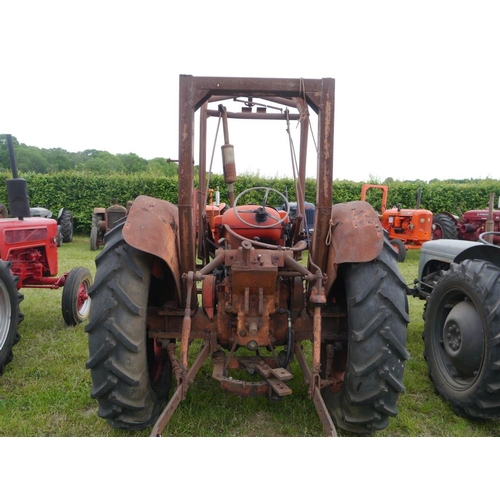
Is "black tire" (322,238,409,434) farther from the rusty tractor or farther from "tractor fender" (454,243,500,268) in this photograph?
"tractor fender" (454,243,500,268)

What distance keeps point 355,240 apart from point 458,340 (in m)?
1.37

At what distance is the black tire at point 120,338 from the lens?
7.70ft

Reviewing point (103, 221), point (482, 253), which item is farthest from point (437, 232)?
point (103, 221)

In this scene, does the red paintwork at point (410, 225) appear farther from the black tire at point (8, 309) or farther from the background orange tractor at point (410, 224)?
the black tire at point (8, 309)

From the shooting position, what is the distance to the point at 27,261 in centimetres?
507

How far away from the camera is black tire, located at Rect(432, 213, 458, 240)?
464 inches

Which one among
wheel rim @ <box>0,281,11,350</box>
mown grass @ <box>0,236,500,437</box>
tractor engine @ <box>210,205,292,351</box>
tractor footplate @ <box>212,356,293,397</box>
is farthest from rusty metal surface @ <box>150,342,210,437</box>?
wheel rim @ <box>0,281,11,350</box>

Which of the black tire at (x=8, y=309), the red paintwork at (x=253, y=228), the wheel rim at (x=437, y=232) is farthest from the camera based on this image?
the wheel rim at (x=437, y=232)

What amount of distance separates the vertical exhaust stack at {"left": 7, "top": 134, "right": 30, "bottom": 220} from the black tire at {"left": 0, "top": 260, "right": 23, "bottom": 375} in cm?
111

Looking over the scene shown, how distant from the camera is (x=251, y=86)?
2.37m

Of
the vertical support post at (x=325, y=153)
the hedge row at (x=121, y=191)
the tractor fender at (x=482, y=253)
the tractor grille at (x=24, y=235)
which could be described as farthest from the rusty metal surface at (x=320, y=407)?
the hedge row at (x=121, y=191)

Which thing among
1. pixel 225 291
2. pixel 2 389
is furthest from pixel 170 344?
pixel 2 389

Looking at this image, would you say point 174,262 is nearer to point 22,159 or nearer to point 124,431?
point 124,431

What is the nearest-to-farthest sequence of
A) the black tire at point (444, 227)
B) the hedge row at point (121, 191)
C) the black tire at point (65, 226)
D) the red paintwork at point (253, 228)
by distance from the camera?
1. the red paintwork at point (253, 228)
2. the black tire at point (444, 227)
3. the black tire at point (65, 226)
4. the hedge row at point (121, 191)
